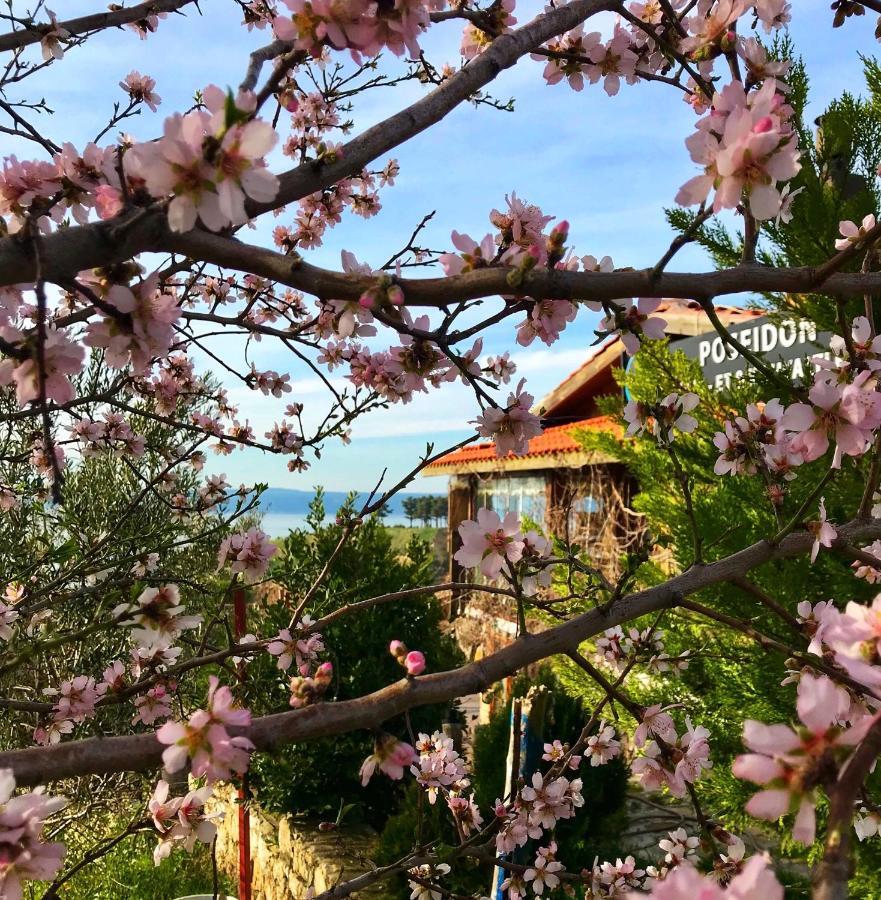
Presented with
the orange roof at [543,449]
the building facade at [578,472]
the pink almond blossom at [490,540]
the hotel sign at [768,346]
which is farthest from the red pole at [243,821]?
the building facade at [578,472]

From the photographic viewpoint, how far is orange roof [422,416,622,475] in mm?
7828

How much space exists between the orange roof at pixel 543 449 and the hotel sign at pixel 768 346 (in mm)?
928

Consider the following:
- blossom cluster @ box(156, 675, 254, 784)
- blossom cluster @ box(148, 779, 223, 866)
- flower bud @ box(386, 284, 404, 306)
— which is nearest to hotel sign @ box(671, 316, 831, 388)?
flower bud @ box(386, 284, 404, 306)

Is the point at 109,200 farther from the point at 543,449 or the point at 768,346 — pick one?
the point at 543,449

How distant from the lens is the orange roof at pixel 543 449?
783 cm

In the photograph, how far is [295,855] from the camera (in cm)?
421

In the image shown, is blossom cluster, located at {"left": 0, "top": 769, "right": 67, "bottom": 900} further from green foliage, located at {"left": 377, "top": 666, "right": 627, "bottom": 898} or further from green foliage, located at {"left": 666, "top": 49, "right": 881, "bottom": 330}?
green foliage, located at {"left": 666, "top": 49, "right": 881, "bottom": 330}

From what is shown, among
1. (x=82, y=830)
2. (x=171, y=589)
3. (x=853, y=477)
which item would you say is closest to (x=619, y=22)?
(x=171, y=589)

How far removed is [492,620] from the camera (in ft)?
32.6

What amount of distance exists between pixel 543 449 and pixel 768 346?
3.84 m

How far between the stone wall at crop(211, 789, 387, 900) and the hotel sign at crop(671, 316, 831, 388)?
10.8 feet

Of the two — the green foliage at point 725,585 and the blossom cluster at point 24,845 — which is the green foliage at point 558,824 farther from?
the blossom cluster at point 24,845

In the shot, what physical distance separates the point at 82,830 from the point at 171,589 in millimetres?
4998

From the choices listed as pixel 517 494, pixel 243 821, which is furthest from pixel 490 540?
pixel 517 494
